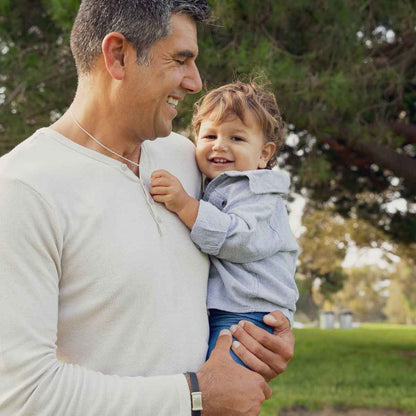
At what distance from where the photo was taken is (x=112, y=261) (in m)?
1.69

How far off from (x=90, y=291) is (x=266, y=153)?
3.59 ft

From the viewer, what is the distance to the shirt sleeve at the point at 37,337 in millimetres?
1506

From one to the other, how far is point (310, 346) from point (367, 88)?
746 centimetres

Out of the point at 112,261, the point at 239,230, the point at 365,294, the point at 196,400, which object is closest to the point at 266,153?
the point at 239,230

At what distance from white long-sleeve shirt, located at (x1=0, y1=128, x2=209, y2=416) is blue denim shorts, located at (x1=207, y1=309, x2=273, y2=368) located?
95mm

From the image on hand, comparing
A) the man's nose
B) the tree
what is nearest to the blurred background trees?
the man's nose

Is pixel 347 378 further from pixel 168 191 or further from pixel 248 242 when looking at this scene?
pixel 168 191

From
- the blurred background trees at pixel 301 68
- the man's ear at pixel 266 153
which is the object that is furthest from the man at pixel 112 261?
the blurred background trees at pixel 301 68

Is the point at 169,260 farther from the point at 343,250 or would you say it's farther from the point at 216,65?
the point at 343,250

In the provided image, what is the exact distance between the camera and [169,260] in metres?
1.83

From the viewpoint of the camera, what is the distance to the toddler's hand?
195 cm

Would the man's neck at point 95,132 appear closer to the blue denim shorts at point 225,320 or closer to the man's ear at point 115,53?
the man's ear at point 115,53

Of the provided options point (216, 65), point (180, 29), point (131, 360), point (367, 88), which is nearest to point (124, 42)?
point (180, 29)

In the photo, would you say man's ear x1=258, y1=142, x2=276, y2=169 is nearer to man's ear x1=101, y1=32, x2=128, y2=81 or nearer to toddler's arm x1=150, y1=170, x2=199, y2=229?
toddler's arm x1=150, y1=170, x2=199, y2=229
